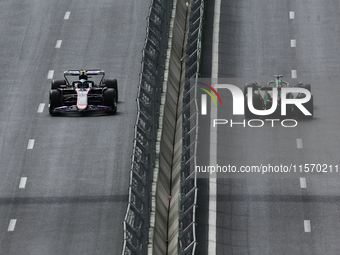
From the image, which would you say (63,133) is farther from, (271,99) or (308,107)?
(308,107)

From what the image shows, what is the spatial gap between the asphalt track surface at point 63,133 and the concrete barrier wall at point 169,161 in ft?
5.26

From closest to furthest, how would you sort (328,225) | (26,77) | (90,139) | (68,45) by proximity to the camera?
(328,225) → (90,139) → (26,77) → (68,45)

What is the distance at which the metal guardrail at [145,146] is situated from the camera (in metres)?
24.8

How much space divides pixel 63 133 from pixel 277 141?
8.57 metres

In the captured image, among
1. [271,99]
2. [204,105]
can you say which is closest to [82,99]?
[204,105]

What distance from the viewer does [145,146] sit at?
29.9 meters

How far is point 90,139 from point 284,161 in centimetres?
770

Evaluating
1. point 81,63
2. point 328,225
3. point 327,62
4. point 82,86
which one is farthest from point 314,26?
point 328,225

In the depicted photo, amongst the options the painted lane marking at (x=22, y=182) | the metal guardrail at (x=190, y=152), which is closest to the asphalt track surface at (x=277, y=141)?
the metal guardrail at (x=190, y=152)

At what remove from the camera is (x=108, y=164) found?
3416 cm

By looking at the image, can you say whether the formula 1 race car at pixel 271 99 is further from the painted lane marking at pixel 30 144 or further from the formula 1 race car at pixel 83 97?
the painted lane marking at pixel 30 144

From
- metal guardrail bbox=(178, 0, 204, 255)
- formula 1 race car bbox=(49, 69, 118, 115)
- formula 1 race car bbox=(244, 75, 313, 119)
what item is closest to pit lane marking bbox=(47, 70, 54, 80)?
formula 1 race car bbox=(49, 69, 118, 115)

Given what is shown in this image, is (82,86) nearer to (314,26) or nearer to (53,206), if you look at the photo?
(53,206)

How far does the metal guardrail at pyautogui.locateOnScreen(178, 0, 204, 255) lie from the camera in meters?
25.6
